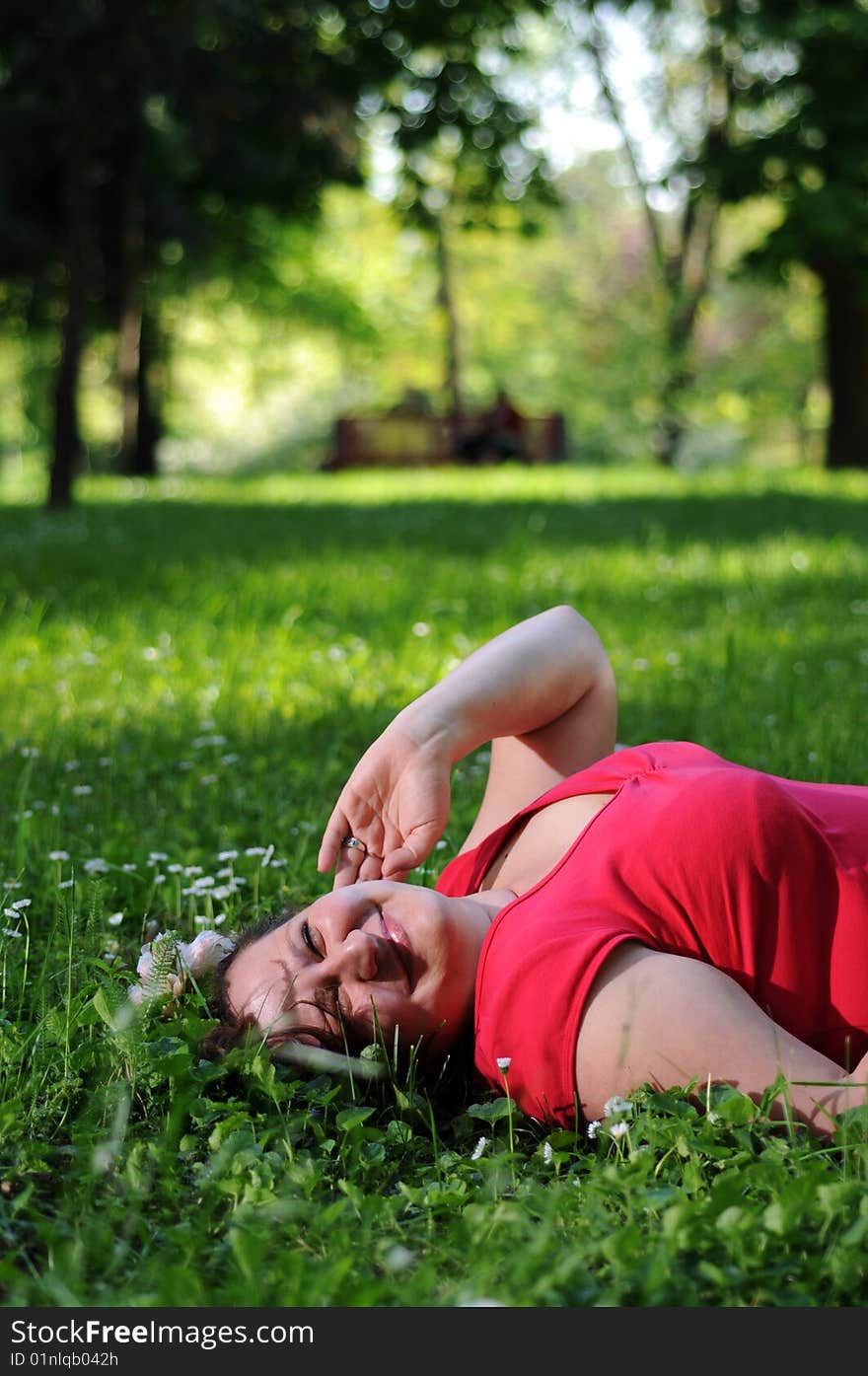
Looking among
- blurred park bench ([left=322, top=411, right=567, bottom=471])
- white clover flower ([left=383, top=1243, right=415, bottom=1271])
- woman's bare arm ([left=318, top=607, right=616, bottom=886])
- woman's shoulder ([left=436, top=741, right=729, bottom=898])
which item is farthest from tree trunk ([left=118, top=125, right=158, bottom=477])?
white clover flower ([left=383, top=1243, right=415, bottom=1271])

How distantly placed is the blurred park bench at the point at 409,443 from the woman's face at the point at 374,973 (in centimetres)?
2846

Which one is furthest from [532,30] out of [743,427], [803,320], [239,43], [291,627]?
[291,627]

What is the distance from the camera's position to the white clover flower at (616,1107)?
2158 millimetres

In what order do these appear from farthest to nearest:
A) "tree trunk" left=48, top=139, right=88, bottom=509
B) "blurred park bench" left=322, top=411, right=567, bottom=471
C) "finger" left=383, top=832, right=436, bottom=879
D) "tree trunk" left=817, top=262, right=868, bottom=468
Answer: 1. "blurred park bench" left=322, top=411, right=567, bottom=471
2. "tree trunk" left=817, top=262, right=868, bottom=468
3. "tree trunk" left=48, top=139, right=88, bottom=509
4. "finger" left=383, top=832, right=436, bottom=879

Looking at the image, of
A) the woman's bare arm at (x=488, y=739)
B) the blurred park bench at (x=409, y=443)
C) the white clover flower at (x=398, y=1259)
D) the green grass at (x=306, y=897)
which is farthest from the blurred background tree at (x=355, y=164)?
the white clover flower at (x=398, y=1259)

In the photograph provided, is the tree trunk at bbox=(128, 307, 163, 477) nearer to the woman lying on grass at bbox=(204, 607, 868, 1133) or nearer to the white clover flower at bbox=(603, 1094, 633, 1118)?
the woman lying on grass at bbox=(204, 607, 868, 1133)

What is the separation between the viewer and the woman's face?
2494 millimetres

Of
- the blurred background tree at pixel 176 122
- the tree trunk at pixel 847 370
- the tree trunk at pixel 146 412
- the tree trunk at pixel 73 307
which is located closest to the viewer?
the blurred background tree at pixel 176 122

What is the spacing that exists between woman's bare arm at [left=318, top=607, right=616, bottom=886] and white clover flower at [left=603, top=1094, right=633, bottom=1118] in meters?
0.61

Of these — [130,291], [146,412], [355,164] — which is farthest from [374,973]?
[146,412]

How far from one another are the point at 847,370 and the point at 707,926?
1977 cm

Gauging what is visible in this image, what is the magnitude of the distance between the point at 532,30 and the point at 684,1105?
3422 centimetres

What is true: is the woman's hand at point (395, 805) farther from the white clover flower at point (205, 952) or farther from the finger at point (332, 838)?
the white clover flower at point (205, 952)

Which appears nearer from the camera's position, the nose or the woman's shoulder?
the nose
